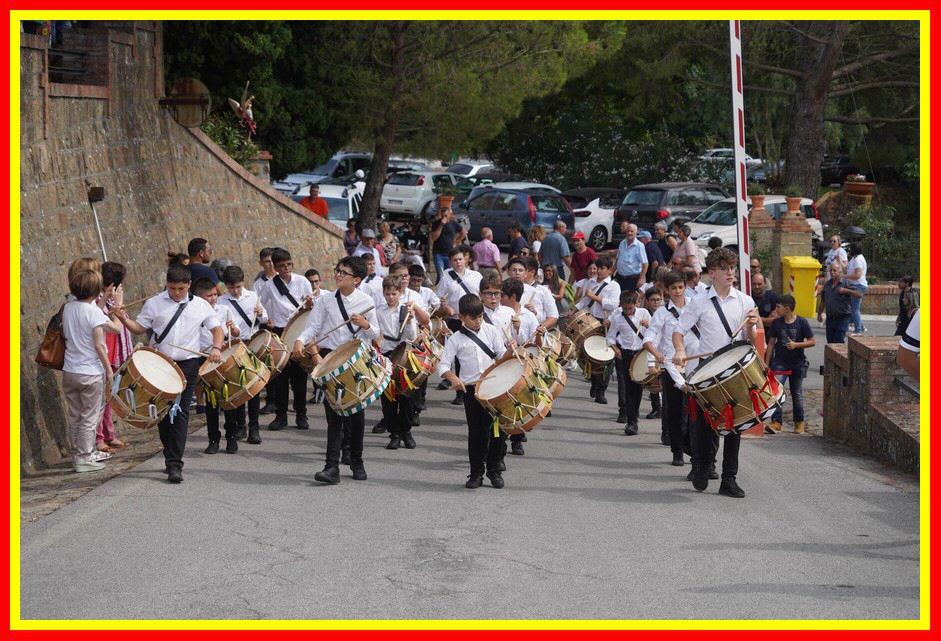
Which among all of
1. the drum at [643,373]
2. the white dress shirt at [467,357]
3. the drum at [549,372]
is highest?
the white dress shirt at [467,357]

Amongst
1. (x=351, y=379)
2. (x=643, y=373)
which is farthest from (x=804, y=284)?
(x=351, y=379)

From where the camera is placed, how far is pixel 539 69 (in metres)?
27.8

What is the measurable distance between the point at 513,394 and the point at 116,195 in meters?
7.09

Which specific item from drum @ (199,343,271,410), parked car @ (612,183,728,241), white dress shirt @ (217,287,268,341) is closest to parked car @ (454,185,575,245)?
parked car @ (612,183,728,241)

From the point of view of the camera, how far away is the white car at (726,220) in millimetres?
28406

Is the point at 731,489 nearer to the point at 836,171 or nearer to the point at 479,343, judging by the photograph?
the point at 479,343

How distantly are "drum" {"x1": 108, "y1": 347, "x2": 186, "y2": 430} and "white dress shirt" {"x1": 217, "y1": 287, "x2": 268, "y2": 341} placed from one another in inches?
92.9

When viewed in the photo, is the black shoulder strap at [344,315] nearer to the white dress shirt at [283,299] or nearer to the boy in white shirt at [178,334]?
the boy in white shirt at [178,334]

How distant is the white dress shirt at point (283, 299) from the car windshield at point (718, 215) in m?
17.0

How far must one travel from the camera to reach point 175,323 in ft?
35.3

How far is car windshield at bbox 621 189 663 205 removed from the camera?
32.7 meters

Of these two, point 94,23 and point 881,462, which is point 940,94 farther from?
point 94,23

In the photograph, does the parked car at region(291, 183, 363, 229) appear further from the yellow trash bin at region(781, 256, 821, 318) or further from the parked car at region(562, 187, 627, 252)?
the yellow trash bin at region(781, 256, 821, 318)

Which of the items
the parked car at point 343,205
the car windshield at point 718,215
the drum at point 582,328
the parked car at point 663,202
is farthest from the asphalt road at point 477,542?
the parked car at point 663,202
